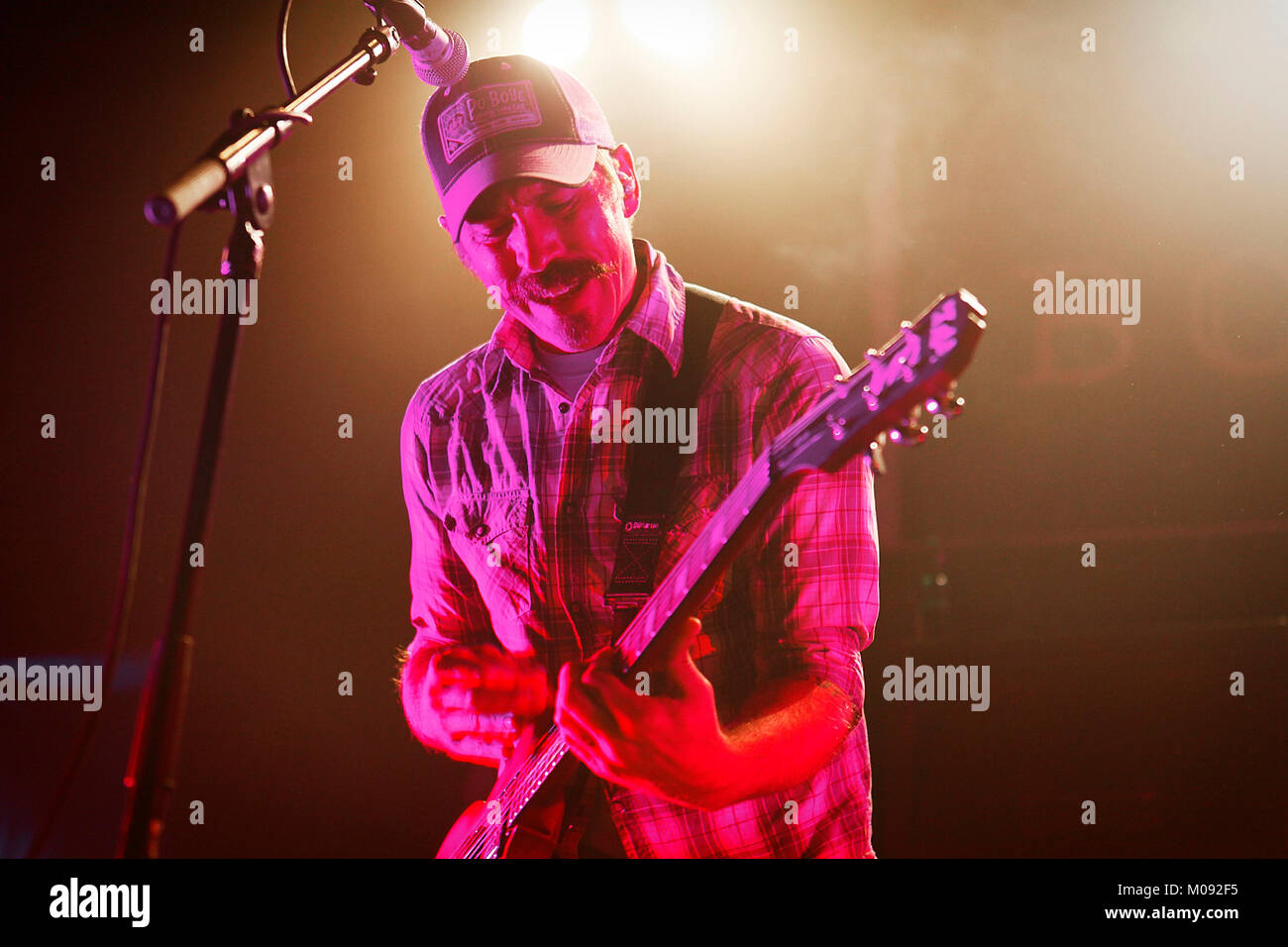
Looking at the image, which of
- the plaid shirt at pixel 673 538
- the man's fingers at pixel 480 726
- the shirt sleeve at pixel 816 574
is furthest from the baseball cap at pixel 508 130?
the man's fingers at pixel 480 726

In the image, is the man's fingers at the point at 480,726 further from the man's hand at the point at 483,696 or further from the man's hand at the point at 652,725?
the man's hand at the point at 652,725

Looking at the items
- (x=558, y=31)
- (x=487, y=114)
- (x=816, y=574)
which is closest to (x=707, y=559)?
(x=816, y=574)

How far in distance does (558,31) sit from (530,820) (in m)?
1.72

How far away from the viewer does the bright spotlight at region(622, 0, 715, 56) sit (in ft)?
7.08

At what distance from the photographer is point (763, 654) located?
1.78 m

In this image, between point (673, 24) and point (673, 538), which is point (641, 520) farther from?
point (673, 24)

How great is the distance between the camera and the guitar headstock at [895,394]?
123cm

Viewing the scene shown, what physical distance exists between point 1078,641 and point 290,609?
70.1 inches
